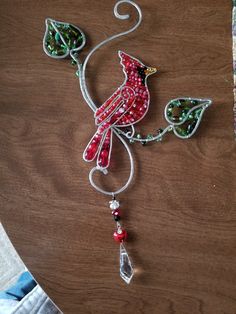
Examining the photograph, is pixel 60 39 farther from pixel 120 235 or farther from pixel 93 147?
pixel 120 235

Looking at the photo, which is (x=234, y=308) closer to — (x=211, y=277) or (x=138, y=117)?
(x=211, y=277)

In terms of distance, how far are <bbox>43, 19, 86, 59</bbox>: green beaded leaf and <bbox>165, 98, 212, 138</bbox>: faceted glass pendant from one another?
198 millimetres

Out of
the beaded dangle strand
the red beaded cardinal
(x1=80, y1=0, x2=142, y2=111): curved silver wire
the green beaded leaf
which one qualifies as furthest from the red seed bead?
the green beaded leaf

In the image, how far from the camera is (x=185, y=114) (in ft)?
1.83

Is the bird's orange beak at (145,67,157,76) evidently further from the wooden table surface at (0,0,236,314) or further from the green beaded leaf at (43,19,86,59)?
the green beaded leaf at (43,19,86,59)

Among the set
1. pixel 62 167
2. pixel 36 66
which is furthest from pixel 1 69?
pixel 62 167

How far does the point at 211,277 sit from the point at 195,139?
9.2 inches

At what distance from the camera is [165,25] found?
60 cm

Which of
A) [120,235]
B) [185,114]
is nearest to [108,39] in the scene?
[185,114]

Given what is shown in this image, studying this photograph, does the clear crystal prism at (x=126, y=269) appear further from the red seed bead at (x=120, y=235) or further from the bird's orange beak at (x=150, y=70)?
the bird's orange beak at (x=150, y=70)

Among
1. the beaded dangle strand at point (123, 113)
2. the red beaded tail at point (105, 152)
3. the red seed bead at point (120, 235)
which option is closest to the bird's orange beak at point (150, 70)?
the beaded dangle strand at point (123, 113)

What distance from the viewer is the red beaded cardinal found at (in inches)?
22.0

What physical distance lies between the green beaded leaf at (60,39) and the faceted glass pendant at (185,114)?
0.65ft

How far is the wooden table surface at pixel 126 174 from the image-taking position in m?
0.55
